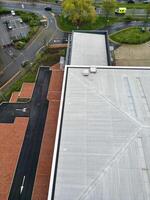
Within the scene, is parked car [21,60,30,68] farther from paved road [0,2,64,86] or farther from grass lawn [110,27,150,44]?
grass lawn [110,27,150,44]

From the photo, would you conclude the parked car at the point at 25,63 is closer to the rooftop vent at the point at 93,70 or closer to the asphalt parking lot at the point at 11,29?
the asphalt parking lot at the point at 11,29

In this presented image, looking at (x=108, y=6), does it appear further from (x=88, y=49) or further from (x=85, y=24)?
(x=88, y=49)

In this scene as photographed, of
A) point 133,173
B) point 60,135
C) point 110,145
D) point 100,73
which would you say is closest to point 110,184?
point 133,173

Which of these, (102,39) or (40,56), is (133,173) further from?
(40,56)

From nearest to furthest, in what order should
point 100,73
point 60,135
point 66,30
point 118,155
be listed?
point 118,155
point 60,135
point 100,73
point 66,30

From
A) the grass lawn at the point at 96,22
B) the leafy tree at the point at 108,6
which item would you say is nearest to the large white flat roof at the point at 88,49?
the grass lawn at the point at 96,22

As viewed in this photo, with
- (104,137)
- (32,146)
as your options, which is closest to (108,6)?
(32,146)
